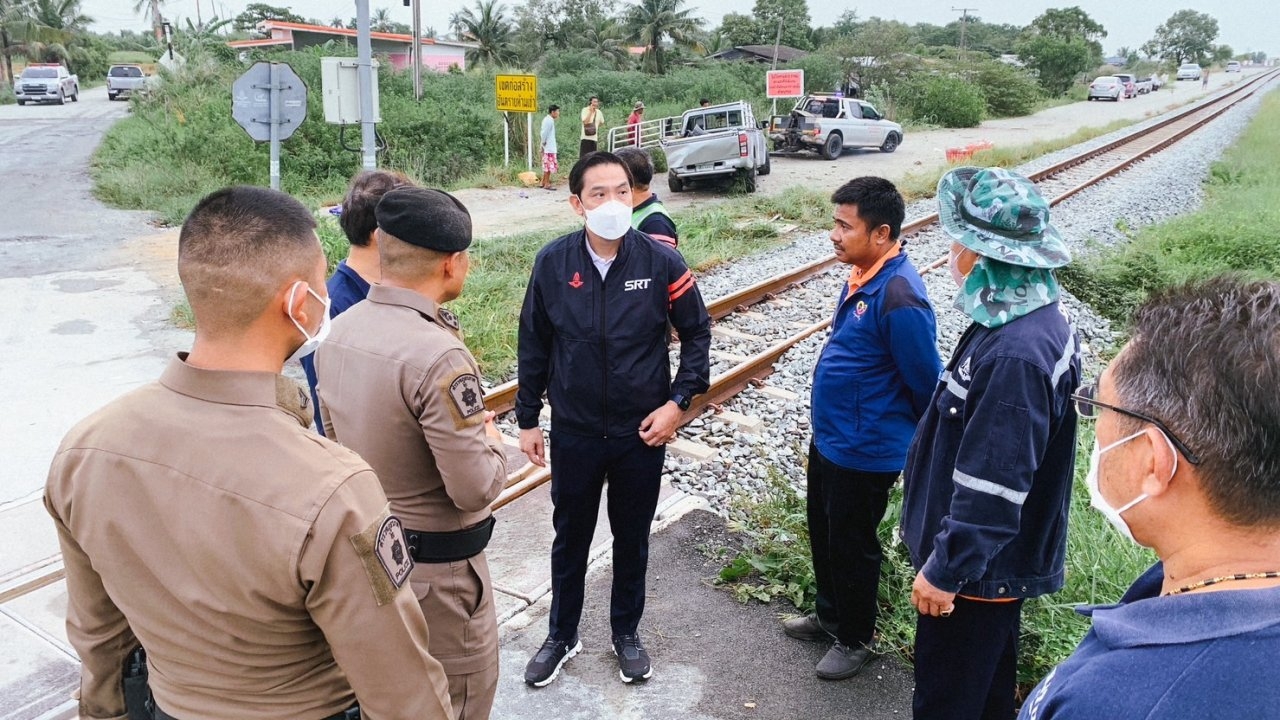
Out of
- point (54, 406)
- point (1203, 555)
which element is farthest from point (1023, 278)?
point (54, 406)

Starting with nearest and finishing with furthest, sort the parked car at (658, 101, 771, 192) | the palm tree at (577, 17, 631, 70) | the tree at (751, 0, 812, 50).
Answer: the parked car at (658, 101, 771, 192)
the palm tree at (577, 17, 631, 70)
the tree at (751, 0, 812, 50)

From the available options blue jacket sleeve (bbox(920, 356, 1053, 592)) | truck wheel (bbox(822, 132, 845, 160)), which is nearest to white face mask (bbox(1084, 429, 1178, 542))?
blue jacket sleeve (bbox(920, 356, 1053, 592))

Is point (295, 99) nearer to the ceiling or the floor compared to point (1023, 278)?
nearer to the ceiling

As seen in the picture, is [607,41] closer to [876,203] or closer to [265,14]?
[265,14]

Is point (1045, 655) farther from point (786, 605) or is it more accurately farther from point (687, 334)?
point (687, 334)

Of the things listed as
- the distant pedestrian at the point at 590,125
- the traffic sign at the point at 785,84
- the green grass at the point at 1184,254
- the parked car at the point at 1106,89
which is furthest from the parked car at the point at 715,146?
the parked car at the point at 1106,89

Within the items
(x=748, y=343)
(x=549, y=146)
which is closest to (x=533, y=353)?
(x=748, y=343)

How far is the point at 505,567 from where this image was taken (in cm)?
436

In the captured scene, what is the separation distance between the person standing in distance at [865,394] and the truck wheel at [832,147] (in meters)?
21.8

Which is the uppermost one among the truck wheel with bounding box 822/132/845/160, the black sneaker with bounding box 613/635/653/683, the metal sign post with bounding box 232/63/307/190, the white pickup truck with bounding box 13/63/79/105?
the white pickup truck with bounding box 13/63/79/105

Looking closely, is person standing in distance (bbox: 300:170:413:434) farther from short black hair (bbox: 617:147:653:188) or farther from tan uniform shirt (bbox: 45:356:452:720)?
short black hair (bbox: 617:147:653:188)

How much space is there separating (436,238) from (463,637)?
1.16m

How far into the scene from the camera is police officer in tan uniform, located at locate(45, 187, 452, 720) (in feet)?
5.10

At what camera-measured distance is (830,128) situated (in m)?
24.5
